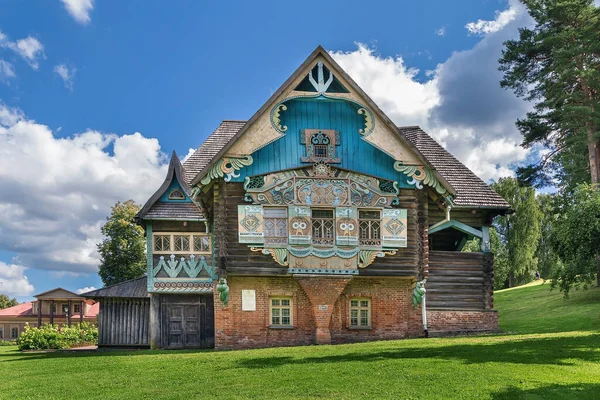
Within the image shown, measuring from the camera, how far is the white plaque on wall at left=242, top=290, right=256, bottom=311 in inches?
870

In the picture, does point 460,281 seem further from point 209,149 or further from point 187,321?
point 209,149

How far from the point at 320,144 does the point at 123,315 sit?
12950mm

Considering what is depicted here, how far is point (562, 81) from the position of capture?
107 ft

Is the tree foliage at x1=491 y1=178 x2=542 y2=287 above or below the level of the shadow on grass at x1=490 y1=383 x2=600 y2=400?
above

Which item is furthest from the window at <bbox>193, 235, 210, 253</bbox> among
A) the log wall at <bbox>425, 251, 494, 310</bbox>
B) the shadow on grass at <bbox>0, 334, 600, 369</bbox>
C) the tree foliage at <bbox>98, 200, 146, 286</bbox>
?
the tree foliage at <bbox>98, 200, 146, 286</bbox>

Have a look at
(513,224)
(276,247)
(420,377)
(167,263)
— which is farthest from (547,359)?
(513,224)

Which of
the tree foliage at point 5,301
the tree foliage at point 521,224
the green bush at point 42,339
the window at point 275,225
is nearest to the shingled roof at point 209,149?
the window at point 275,225

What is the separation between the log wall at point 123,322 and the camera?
28031mm

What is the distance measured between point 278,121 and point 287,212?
333cm

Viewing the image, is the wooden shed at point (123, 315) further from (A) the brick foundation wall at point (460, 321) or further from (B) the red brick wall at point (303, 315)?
(A) the brick foundation wall at point (460, 321)

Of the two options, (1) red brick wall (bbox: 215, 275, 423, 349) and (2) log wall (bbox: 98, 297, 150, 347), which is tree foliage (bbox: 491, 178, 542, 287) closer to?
(1) red brick wall (bbox: 215, 275, 423, 349)

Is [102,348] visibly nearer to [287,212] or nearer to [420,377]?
[287,212]

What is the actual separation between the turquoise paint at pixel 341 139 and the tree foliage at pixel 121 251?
30.2m

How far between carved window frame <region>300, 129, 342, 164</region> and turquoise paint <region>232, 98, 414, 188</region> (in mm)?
139
